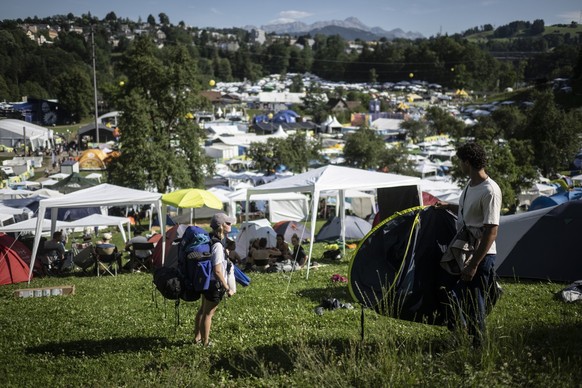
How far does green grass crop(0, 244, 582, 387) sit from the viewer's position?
11.9 ft

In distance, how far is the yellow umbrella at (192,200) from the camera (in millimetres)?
11930

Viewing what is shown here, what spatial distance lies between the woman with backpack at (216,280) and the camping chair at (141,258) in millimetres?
7031

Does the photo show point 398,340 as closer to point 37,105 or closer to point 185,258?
point 185,258

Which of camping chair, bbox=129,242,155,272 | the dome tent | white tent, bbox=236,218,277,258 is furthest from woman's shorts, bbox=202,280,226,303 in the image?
camping chair, bbox=129,242,155,272

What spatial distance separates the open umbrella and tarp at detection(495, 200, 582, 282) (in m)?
5.97

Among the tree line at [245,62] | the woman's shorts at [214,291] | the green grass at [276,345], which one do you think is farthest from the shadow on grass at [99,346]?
the tree line at [245,62]

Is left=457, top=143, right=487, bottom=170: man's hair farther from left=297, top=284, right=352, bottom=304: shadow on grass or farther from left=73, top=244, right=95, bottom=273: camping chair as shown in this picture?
left=73, top=244, right=95, bottom=273: camping chair

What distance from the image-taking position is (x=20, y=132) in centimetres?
3309

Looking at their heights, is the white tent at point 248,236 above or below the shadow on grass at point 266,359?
below

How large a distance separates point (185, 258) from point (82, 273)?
7987mm

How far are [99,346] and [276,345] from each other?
1.83 m

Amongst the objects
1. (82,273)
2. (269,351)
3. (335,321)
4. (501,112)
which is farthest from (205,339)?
(501,112)

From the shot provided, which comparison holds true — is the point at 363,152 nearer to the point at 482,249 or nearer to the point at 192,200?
the point at 192,200

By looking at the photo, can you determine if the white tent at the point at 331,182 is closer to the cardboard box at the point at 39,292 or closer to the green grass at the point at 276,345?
the green grass at the point at 276,345
